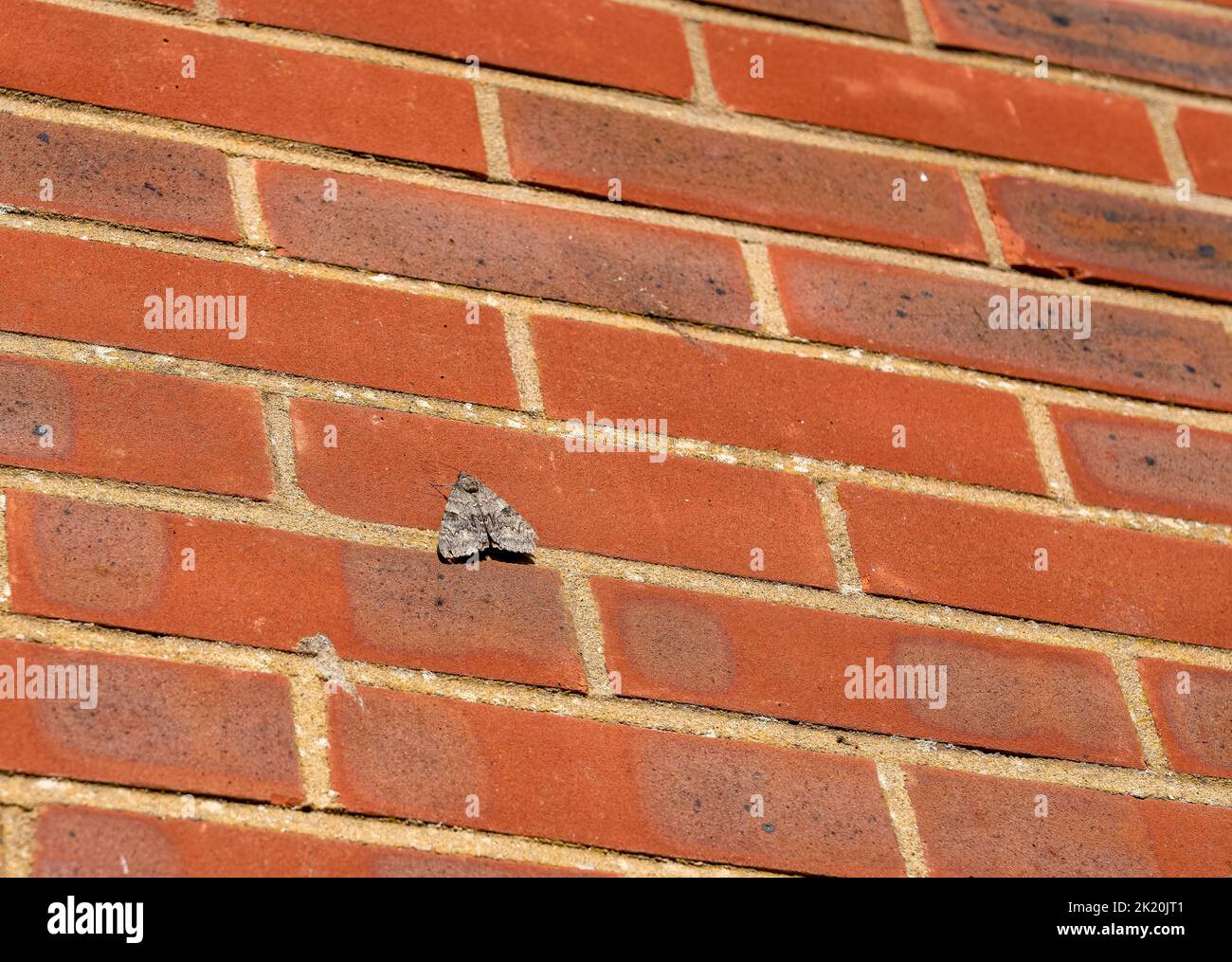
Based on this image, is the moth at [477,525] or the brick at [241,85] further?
the brick at [241,85]

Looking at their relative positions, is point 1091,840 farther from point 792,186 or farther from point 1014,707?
point 792,186

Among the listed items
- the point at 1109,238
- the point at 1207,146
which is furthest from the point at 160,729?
the point at 1207,146

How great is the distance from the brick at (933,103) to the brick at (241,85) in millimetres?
260

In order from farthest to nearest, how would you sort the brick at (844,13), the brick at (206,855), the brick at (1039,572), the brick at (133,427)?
1. the brick at (844,13)
2. the brick at (1039,572)
3. the brick at (133,427)
4. the brick at (206,855)

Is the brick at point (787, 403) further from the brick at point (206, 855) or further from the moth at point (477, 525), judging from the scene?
the brick at point (206, 855)

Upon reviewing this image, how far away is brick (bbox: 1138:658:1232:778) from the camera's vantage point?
3.16 feet

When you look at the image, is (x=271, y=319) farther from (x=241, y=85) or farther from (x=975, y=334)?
(x=975, y=334)

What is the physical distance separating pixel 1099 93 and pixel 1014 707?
629 millimetres

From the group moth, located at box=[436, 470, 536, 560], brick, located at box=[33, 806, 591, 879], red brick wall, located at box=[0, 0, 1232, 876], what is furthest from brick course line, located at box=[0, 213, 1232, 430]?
brick, located at box=[33, 806, 591, 879]

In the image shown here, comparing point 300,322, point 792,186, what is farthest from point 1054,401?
point 300,322

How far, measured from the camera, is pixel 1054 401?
3.54ft

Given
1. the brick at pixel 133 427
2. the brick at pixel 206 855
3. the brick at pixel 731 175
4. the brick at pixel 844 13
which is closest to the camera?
the brick at pixel 206 855

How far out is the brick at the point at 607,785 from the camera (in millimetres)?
830

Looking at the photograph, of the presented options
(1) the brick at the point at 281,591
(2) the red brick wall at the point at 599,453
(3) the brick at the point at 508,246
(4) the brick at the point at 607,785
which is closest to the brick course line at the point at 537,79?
(2) the red brick wall at the point at 599,453
